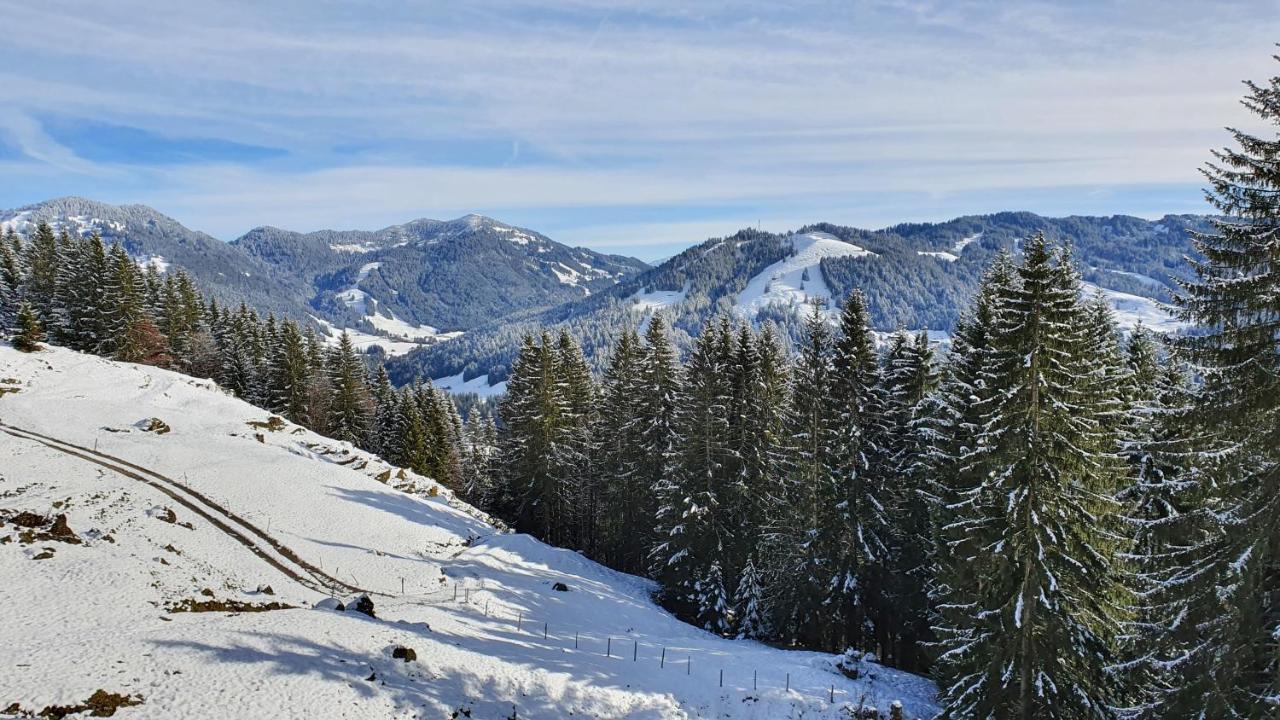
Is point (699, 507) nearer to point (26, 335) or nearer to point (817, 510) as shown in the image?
point (817, 510)

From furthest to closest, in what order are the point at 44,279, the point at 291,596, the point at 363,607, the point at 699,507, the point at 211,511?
1. the point at 44,279
2. the point at 699,507
3. the point at 211,511
4. the point at 291,596
5. the point at 363,607

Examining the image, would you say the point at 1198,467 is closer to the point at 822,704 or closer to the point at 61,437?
the point at 822,704

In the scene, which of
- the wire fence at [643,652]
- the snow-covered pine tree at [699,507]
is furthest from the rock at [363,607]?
the snow-covered pine tree at [699,507]

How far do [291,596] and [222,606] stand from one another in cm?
412

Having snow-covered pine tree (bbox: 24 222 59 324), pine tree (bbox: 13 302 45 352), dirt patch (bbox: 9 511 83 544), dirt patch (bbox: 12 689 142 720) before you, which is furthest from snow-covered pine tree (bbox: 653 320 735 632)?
snow-covered pine tree (bbox: 24 222 59 324)

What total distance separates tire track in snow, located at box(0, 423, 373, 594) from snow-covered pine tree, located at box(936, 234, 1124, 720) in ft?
90.5

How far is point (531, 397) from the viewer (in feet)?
159

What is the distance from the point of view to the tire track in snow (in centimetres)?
3066

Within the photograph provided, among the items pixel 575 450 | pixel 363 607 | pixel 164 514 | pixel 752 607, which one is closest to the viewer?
pixel 363 607

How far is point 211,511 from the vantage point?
112 ft

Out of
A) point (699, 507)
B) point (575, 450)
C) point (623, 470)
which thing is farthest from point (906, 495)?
point (575, 450)

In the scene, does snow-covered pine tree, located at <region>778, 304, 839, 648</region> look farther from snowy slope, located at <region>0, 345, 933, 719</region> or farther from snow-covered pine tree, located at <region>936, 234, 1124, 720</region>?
snow-covered pine tree, located at <region>936, 234, 1124, 720</region>

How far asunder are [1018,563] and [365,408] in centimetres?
6150

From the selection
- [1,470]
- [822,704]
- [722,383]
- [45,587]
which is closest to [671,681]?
[822,704]
